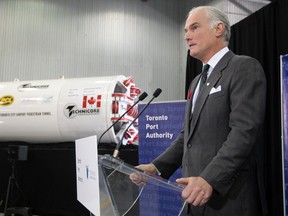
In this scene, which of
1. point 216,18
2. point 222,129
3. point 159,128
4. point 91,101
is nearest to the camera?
point 222,129

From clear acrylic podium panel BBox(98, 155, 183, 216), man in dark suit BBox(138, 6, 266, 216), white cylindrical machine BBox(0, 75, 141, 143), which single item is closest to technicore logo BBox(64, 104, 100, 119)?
white cylindrical machine BBox(0, 75, 141, 143)

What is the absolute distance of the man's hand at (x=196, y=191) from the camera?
0.97 m

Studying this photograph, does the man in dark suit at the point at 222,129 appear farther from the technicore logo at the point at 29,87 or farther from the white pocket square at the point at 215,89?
the technicore logo at the point at 29,87

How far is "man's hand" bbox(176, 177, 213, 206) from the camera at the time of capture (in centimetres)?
97

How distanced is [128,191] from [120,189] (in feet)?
0.13

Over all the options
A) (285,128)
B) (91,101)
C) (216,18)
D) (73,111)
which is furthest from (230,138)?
(73,111)

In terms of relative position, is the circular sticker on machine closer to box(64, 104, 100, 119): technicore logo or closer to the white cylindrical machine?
the white cylindrical machine

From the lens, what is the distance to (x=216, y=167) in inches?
41.1

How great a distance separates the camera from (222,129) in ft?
3.89

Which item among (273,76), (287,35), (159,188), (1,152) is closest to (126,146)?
(1,152)

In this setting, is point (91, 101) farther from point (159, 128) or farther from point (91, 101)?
point (159, 128)

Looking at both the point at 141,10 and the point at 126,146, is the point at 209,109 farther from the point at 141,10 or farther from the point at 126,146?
the point at 141,10

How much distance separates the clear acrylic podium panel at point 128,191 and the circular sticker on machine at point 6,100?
3382 millimetres

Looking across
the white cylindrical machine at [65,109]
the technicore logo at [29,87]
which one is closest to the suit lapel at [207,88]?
the white cylindrical machine at [65,109]
